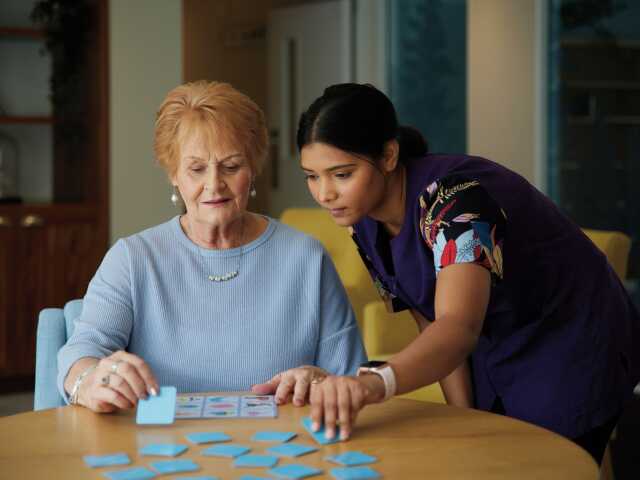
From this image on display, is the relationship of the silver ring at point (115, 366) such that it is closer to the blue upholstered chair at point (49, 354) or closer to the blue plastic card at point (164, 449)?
the blue plastic card at point (164, 449)

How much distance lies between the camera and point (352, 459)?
1.54 meters

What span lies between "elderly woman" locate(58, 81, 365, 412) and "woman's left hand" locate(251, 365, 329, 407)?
186 millimetres

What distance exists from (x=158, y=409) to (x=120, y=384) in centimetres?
8

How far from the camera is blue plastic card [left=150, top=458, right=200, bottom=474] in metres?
1.49

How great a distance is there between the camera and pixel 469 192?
180 centimetres

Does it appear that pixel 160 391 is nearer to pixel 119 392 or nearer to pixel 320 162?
pixel 119 392

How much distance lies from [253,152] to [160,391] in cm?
62

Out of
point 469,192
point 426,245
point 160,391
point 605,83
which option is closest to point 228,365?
point 160,391

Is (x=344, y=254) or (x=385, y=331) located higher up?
(x=344, y=254)

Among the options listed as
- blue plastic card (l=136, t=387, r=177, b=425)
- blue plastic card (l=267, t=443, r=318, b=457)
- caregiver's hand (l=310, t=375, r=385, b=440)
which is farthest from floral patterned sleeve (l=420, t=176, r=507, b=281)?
blue plastic card (l=136, t=387, r=177, b=425)

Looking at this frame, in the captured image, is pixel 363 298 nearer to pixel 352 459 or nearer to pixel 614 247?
pixel 614 247

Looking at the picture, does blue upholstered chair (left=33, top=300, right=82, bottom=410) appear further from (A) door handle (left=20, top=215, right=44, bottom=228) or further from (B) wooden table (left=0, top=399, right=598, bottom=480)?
(A) door handle (left=20, top=215, right=44, bottom=228)

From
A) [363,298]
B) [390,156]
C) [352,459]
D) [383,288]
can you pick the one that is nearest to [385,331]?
[363,298]

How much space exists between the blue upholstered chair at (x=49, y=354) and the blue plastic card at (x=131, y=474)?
2.55 feet
